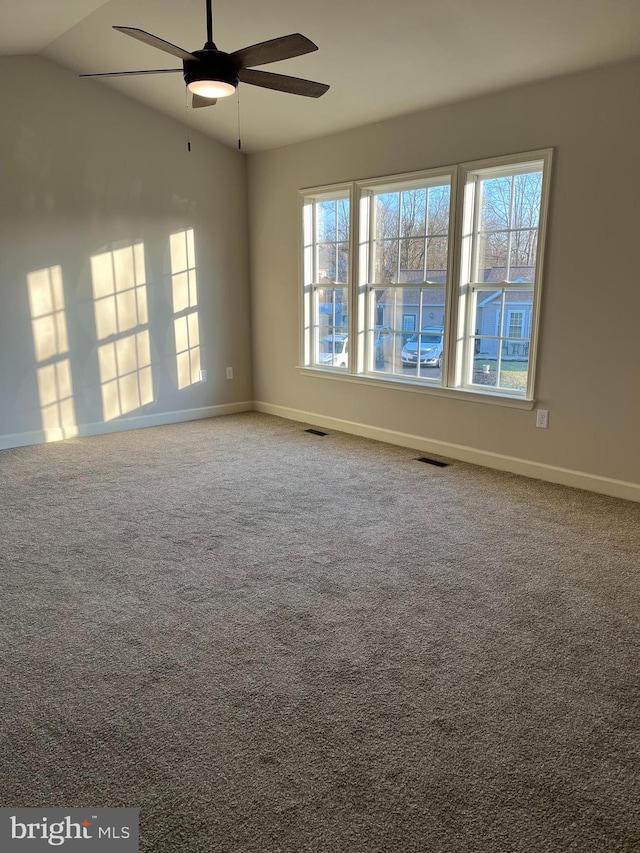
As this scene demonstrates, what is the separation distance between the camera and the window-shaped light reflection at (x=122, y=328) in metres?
5.50

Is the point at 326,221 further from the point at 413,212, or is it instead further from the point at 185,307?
the point at 185,307

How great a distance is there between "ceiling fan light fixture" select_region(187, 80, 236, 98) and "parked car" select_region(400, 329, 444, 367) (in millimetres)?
2552

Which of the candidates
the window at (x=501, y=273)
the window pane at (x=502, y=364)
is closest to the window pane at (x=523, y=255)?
the window at (x=501, y=273)

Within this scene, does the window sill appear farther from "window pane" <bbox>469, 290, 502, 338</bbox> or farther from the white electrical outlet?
"window pane" <bbox>469, 290, 502, 338</bbox>

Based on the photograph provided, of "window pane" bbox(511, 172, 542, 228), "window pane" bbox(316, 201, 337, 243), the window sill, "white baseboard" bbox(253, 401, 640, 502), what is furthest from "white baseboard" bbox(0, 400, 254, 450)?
"window pane" bbox(511, 172, 542, 228)

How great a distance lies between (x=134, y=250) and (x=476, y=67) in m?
3.31

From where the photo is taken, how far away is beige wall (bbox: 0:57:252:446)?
196 inches

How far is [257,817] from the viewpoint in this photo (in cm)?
157

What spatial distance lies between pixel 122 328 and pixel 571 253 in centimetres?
390

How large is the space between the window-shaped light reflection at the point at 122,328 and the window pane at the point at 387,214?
7.30 feet

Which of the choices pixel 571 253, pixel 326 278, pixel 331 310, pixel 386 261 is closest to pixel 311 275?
pixel 326 278

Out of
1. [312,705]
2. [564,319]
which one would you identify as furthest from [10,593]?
[564,319]

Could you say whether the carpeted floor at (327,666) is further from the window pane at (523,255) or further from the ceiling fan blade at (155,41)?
the ceiling fan blade at (155,41)

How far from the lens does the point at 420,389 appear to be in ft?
Result: 16.5
